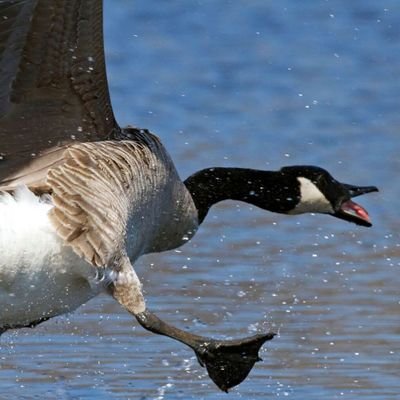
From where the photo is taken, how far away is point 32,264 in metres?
5.11

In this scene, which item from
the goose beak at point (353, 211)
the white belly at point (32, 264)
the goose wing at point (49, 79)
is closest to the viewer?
the white belly at point (32, 264)

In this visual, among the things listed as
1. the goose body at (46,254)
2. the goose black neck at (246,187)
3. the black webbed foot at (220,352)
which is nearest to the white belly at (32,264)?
the goose body at (46,254)

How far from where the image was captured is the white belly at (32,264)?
16.7ft

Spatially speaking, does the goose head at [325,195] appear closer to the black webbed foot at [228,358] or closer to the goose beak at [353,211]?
the goose beak at [353,211]

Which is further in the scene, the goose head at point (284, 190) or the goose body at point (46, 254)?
the goose head at point (284, 190)

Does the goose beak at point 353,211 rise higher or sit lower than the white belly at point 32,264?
lower

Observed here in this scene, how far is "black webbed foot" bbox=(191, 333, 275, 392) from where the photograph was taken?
526cm

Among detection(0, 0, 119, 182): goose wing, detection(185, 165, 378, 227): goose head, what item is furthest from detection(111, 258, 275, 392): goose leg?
detection(185, 165, 378, 227): goose head

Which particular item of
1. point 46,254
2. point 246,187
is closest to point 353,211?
point 246,187

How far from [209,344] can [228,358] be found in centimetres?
9

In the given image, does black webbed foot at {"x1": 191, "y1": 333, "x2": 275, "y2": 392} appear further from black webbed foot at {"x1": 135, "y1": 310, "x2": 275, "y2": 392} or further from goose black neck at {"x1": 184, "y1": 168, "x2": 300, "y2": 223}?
goose black neck at {"x1": 184, "y1": 168, "x2": 300, "y2": 223}

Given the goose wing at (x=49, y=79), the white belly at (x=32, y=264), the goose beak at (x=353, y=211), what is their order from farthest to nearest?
the goose beak at (x=353, y=211), the goose wing at (x=49, y=79), the white belly at (x=32, y=264)

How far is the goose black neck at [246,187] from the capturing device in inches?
249

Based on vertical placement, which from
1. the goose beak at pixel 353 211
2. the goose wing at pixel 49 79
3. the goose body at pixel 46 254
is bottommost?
the goose beak at pixel 353 211
